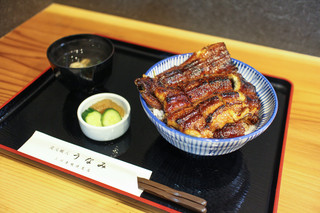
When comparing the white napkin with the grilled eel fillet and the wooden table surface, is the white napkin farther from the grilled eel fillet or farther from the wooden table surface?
the grilled eel fillet

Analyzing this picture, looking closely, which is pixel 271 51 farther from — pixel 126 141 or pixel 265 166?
pixel 126 141

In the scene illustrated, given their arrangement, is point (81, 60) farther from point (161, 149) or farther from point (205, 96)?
→ point (205, 96)

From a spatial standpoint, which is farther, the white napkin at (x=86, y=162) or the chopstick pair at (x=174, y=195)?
the white napkin at (x=86, y=162)

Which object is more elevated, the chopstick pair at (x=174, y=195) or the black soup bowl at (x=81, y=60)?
the black soup bowl at (x=81, y=60)

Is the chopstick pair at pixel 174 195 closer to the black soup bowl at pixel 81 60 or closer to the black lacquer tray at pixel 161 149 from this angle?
the black lacquer tray at pixel 161 149

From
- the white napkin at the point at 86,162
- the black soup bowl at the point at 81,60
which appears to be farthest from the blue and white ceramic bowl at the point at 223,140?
the black soup bowl at the point at 81,60

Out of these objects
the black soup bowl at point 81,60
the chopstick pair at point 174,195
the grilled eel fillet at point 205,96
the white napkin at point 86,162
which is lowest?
the white napkin at point 86,162
